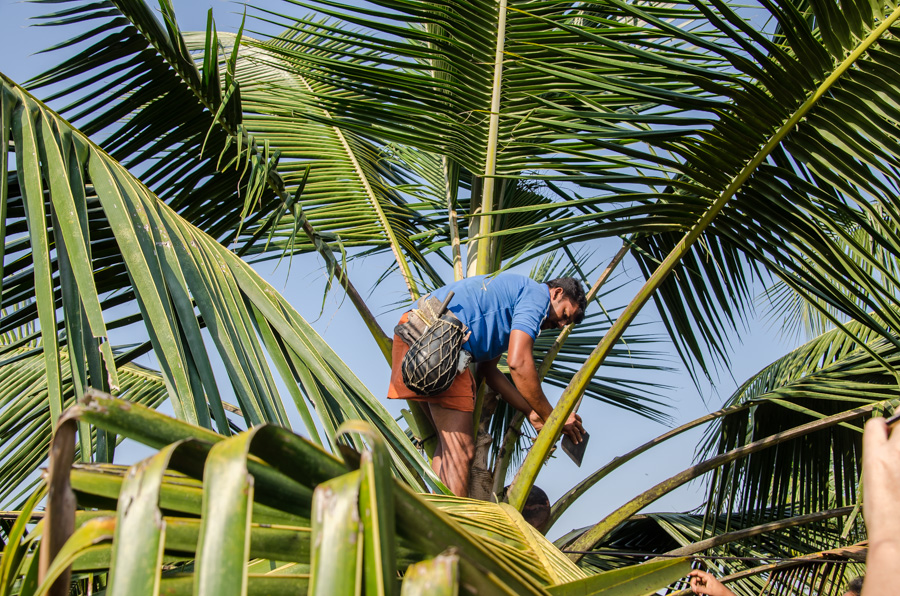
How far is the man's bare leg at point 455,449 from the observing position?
235 cm

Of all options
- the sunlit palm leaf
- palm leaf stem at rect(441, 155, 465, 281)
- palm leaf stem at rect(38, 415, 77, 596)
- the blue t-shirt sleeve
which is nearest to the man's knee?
the blue t-shirt sleeve

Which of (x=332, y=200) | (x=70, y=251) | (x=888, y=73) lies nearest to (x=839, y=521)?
(x=888, y=73)

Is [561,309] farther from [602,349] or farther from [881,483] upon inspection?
[881,483]

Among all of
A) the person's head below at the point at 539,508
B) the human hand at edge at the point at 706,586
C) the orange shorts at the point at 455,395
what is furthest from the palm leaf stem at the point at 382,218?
the human hand at edge at the point at 706,586

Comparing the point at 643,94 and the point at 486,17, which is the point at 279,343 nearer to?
the point at 643,94

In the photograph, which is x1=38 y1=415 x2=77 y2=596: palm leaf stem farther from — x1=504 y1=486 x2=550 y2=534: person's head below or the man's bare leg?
x1=504 y1=486 x2=550 y2=534: person's head below

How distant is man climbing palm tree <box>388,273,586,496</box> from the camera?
236cm

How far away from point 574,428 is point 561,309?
44cm

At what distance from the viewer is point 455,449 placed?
2.36 meters

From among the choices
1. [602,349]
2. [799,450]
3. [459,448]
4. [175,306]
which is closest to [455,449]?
[459,448]

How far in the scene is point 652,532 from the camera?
3.54 meters

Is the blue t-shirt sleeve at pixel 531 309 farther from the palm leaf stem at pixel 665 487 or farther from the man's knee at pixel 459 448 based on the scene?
the palm leaf stem at pixel 665 487

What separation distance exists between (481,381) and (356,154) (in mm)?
1222

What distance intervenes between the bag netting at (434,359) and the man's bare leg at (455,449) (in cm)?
14
